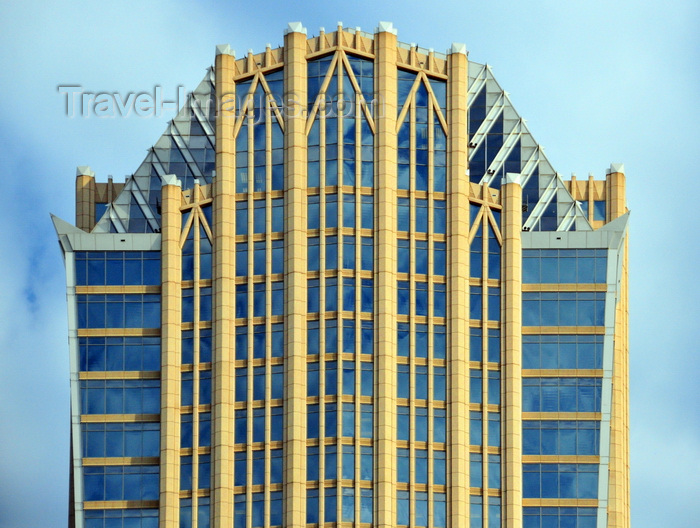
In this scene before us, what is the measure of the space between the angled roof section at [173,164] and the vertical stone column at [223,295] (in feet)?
8.45

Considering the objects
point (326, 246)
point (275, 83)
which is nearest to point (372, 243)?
point (326, 246)

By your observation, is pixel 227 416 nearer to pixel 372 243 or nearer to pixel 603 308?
pixel 372 243

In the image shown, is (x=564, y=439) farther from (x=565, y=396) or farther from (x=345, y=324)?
(x=345, y=324)

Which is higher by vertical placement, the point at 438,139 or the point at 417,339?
the point at 438,139

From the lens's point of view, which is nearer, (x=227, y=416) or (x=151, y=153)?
(x=227, y=416)

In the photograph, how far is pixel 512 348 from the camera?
490 ft

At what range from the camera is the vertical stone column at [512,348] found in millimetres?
147000

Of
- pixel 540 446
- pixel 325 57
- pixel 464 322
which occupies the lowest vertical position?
pixel 540 446

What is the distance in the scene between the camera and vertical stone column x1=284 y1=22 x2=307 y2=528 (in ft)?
479

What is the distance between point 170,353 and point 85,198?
2147 cm

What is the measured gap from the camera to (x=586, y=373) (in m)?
150

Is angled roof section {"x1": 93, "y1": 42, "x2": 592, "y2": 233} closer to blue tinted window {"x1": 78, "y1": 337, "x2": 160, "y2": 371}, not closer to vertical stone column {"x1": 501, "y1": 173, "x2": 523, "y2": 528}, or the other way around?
vertical stone column {"x1": 501, "y1": 173, "x2": 523, "y2": 528}

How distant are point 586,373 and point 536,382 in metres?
3.88

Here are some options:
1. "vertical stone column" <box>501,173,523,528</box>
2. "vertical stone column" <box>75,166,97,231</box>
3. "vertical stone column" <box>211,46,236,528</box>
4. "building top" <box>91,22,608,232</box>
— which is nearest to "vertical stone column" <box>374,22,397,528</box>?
"building top" <box>91,22,608,232</box>
